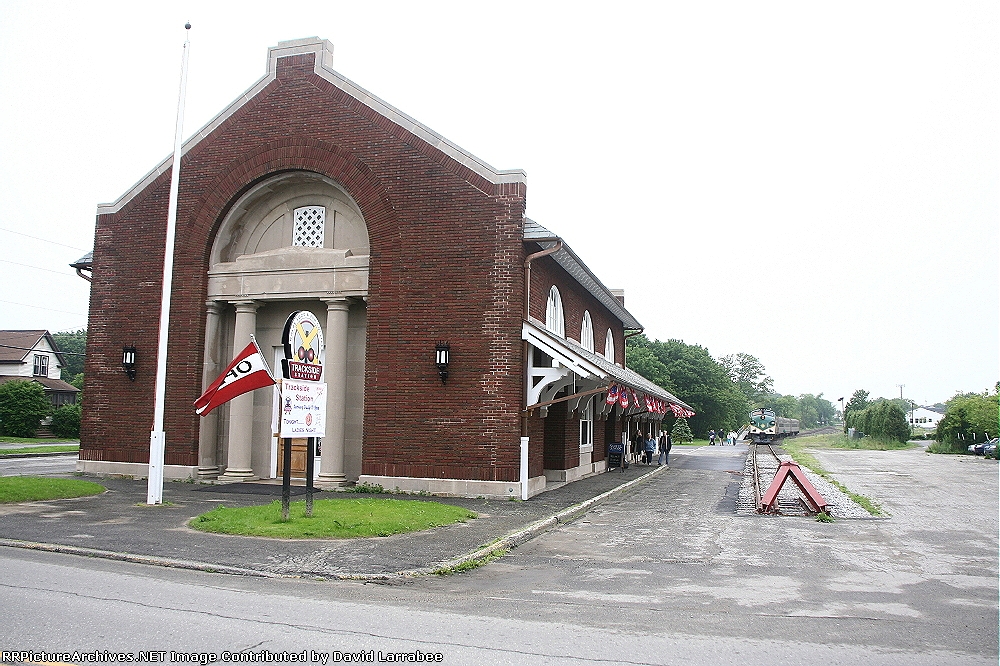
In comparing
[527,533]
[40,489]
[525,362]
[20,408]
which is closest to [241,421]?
[40,489]

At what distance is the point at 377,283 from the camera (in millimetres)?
17656

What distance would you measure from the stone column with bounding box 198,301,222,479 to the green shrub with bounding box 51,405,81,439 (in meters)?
36.6

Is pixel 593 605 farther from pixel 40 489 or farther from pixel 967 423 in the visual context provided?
pixel 967 423

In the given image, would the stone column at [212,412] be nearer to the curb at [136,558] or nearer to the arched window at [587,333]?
the curb at [136,558]

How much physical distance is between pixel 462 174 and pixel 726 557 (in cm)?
997

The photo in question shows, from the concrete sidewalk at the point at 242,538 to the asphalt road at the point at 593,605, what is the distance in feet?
1.19

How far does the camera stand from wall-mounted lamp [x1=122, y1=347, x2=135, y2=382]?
19203mm

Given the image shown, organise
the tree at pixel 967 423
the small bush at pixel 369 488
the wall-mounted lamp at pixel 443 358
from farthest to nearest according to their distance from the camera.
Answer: the tree at pixel 967 423
the small bush at pixel 369 488
the wall-mounted lamp at pixel 443 358

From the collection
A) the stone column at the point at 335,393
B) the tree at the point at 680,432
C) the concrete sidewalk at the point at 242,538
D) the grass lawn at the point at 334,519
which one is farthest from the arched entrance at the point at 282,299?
the tree at the point at 680,432

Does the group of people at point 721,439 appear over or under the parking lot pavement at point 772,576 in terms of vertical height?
over

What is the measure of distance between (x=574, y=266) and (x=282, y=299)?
24.2ft

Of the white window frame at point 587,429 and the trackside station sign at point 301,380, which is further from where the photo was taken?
the white window frame at point 587,429

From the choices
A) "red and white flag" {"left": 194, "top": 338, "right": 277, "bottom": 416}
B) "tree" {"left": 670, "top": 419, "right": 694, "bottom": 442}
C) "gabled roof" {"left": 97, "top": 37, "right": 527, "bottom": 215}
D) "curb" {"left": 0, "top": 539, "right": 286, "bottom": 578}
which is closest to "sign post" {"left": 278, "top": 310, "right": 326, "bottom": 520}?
"red and white flag" {"left": 194, "top": 338, "right": 277, "bottom": 416}

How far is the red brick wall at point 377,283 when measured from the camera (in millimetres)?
16641
